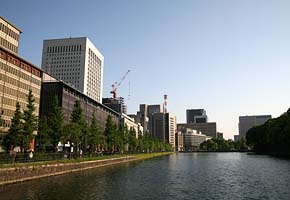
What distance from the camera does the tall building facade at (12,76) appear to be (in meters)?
101

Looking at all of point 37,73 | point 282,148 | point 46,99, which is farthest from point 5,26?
point 282,148

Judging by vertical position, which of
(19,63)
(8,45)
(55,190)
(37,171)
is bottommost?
(55,190)

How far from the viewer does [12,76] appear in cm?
10575

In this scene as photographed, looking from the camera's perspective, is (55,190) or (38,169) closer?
(55,190)

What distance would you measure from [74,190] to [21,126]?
146ft

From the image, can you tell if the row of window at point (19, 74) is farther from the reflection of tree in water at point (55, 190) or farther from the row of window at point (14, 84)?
the reflection of tree in water at point (55, 190)

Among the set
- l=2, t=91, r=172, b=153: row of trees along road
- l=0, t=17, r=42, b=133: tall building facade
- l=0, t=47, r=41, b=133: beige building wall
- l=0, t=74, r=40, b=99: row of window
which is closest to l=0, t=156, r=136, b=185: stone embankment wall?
l=2, t=91, r=172, b=153: row of trees along road

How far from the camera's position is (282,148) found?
470 feet

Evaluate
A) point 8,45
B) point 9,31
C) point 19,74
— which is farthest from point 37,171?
point 9,31

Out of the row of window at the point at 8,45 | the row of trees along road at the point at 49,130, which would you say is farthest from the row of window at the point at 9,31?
the row of trees along road at the point at 49,130

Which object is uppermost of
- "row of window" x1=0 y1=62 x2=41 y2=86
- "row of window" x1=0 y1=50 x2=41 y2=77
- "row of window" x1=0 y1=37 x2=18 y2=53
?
"row of window" x1=0 y1=37 x2=18 y2=53

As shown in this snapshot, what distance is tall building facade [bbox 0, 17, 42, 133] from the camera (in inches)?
3971

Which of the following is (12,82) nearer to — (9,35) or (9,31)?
(9,35)

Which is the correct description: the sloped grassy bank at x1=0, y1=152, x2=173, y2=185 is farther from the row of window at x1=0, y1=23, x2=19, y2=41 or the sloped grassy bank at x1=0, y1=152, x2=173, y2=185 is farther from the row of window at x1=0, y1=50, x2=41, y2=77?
the row of window at x1=0, y1=23, x2=19, y2=41
